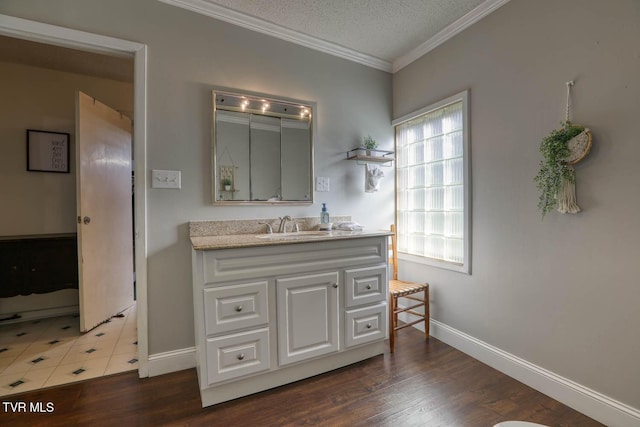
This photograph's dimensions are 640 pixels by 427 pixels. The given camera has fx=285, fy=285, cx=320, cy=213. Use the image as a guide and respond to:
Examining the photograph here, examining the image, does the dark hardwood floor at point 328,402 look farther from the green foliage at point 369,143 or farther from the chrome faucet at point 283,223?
the green foliage at point 369,143

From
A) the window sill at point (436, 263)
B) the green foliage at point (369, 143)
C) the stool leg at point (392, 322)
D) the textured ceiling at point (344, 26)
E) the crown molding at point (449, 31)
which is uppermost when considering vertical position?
the textured ceiling at point (344, 26)

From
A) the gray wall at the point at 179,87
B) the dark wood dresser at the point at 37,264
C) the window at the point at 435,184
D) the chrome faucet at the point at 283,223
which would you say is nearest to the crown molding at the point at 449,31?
the window at the point at 435,184

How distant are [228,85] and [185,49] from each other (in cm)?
35

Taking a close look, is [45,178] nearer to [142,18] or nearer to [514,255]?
[142,18]

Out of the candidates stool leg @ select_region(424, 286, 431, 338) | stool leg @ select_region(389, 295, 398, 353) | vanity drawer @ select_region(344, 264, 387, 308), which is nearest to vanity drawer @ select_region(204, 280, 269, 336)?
vanity drawer @ select_region(344, 264, 387, 308)

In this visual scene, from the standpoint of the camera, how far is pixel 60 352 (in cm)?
217

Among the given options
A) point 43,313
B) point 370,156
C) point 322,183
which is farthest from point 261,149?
point 43,313

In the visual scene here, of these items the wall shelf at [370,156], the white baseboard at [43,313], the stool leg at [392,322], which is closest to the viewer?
the stool leg at [392,322]

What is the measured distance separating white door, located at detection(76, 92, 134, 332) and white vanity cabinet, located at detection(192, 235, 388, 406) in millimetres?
1473

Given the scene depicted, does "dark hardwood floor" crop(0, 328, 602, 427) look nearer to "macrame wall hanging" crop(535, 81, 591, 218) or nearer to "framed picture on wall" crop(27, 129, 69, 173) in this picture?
"macrame wall hanging" crop(535, 81, 591, 218)

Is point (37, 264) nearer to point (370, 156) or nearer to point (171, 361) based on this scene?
point (171, 361)

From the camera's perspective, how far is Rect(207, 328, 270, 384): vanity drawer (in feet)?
5.15

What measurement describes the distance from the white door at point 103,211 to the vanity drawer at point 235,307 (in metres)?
1.65

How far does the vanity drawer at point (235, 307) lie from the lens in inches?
61.7
